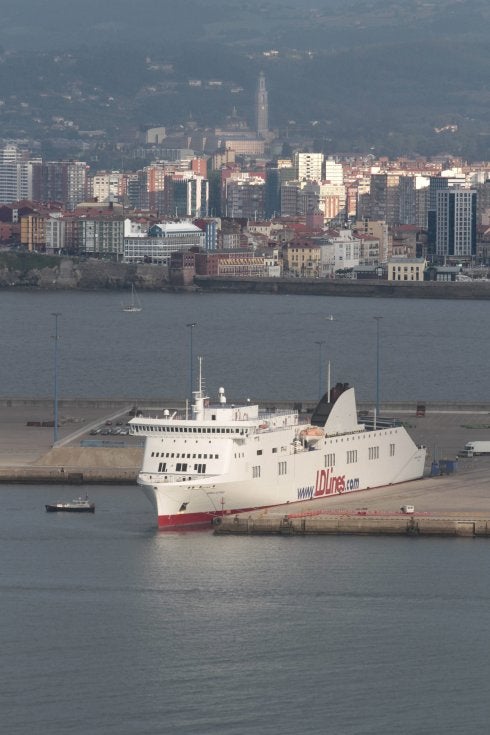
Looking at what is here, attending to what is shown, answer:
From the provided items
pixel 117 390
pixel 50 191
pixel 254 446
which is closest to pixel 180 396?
pixel 117 390

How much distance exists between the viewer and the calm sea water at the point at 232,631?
17625 millimetres

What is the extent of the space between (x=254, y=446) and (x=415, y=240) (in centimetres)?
7825

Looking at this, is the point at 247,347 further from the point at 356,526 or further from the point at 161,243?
the point at 161,243

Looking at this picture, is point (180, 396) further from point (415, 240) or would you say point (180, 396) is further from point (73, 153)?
point (73, 153)

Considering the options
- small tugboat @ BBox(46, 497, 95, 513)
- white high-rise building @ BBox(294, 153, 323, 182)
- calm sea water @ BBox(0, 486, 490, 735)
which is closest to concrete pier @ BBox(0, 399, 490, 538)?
calm sea water @ BBox(0, 486, 490, 735)

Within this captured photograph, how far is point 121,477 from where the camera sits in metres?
26.9

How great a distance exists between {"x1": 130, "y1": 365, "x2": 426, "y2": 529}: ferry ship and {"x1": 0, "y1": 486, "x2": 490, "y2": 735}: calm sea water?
0.50 metres

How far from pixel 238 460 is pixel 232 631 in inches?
178

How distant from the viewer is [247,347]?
2013 inches

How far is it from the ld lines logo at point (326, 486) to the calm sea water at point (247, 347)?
Result: 7460 millimetres

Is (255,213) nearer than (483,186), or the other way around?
(483,186)

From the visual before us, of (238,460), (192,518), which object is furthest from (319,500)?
(192,518)

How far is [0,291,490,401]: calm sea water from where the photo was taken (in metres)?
40.1

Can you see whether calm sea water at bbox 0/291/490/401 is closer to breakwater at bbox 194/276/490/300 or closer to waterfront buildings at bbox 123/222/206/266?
breakwater at bbox 194/276/490/300
